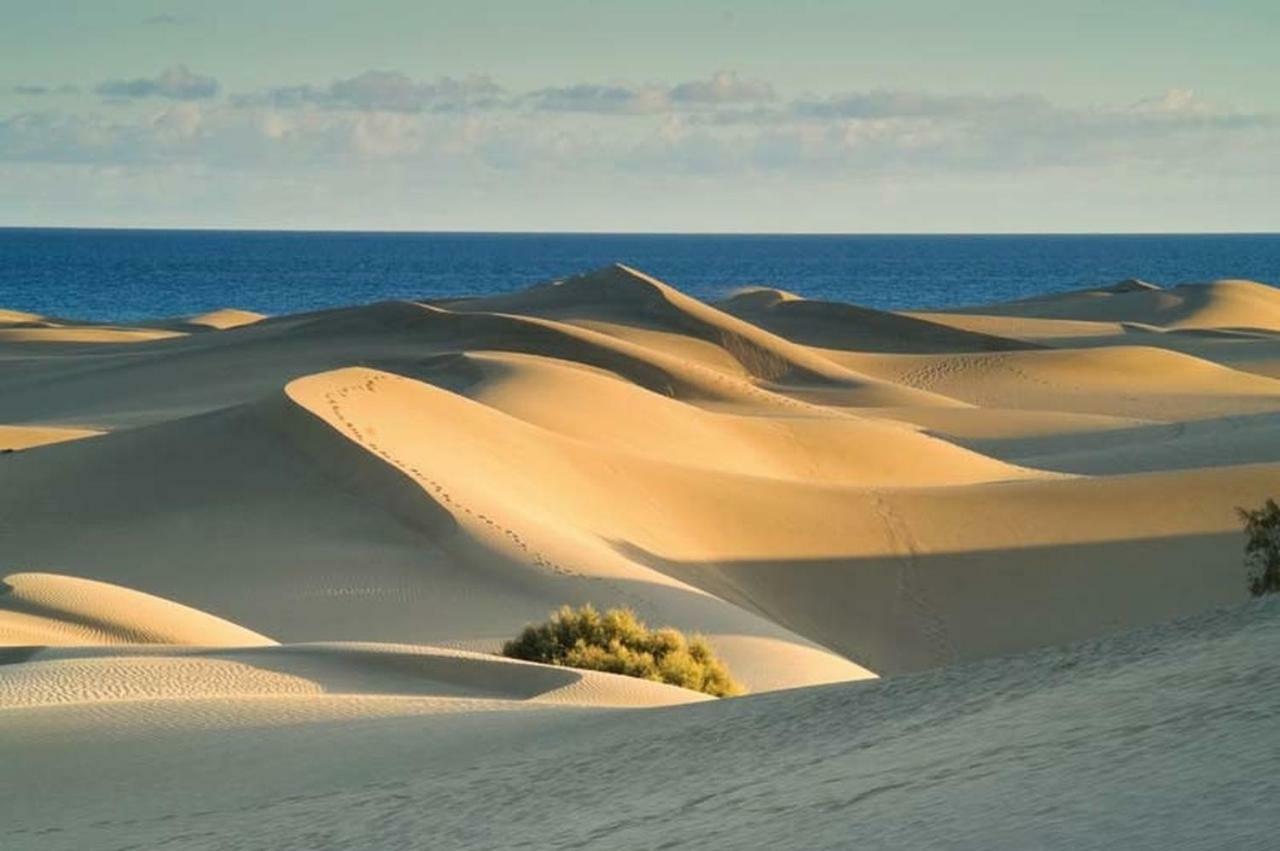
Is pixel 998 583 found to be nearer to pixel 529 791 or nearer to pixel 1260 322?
pixel 529 791

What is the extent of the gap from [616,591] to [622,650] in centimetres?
406

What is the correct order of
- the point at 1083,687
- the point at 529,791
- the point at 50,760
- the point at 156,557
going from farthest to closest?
1. the point at 156,557
2. the point at 50,760
3. the point at 529,791
4. the point at 1083,687

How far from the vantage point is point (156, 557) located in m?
19.8

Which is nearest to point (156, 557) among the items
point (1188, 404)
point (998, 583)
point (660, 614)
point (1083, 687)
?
point (660, 614)

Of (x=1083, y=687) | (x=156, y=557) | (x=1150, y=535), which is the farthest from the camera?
(x=1150, y=535)

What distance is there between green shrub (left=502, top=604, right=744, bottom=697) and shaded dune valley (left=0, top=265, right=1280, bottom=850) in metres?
0.69

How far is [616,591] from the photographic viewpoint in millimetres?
18672

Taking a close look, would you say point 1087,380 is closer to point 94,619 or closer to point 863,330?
point 863,330

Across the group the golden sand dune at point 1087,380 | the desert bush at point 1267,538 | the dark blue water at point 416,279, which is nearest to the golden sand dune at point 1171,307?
the golden sand dune at point 1087,380

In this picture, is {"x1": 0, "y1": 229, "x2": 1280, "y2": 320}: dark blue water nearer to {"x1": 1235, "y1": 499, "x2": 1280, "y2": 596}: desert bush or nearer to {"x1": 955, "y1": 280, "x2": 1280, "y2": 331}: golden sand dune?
{"x1": 955, "y1": 280, "x2": 1280, "y2": 331}: golden sand dune

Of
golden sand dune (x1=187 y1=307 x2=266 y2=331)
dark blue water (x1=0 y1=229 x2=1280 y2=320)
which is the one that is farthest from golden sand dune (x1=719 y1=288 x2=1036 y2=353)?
dark blue water (x1=0 y1=229 x2=1280 y2=320)

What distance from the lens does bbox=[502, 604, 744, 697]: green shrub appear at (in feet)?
47.2

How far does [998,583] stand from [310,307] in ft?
307

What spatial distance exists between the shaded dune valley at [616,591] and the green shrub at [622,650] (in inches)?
27.3
